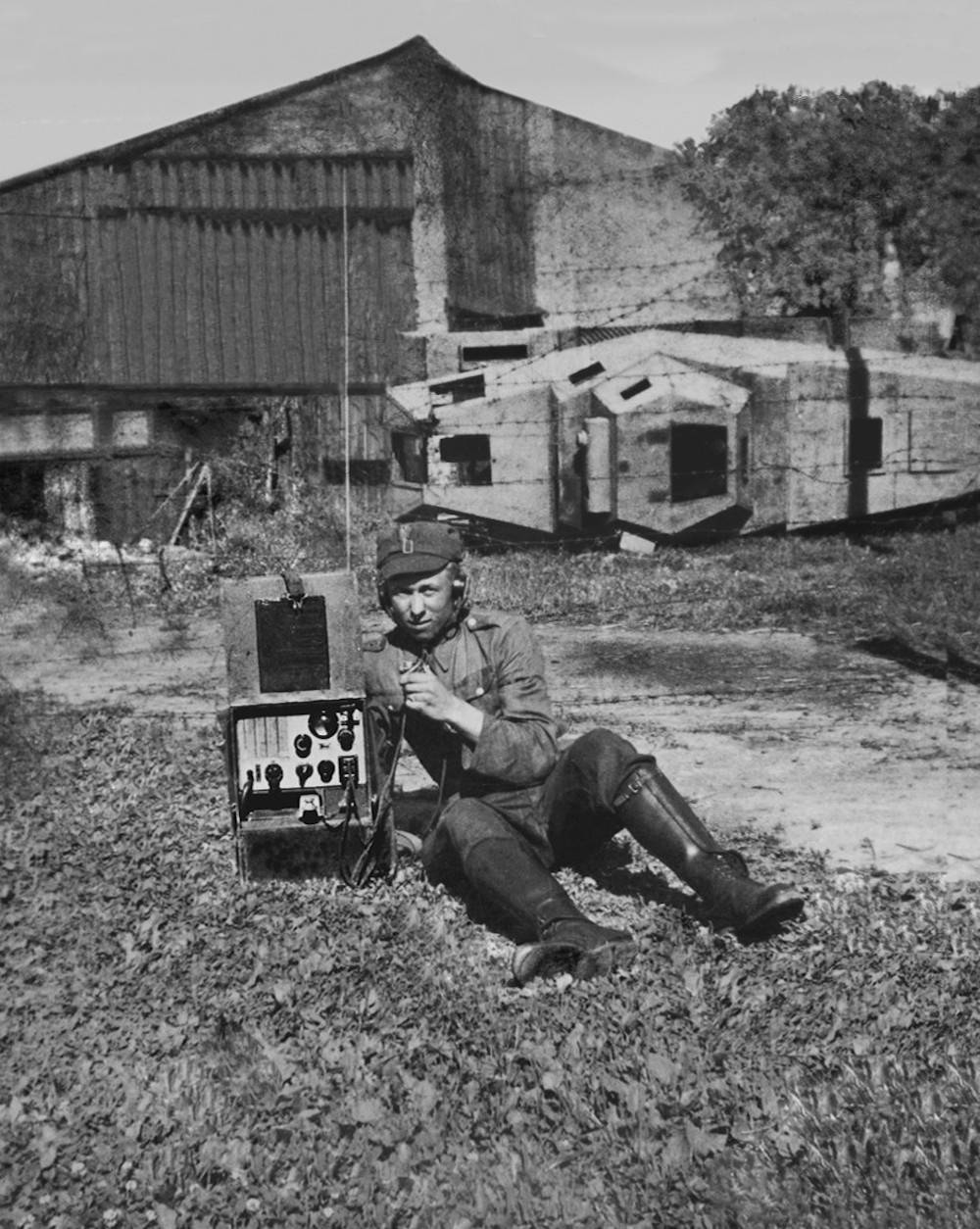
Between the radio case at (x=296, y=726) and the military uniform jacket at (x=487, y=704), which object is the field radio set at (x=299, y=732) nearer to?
the radio case at (x=296, y=726)

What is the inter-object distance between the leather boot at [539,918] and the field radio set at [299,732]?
66 cm

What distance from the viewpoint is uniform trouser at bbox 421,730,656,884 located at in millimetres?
5438

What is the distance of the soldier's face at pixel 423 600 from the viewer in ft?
19.1

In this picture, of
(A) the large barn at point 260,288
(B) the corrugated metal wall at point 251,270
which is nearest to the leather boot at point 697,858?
(A) the large barn at point 260,288

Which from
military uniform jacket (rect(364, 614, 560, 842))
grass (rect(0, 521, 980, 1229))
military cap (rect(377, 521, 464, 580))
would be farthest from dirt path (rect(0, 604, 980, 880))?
military cap (rect(377, 521, 464, 580))

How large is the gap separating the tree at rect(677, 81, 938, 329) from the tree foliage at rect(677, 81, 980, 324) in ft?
0.04

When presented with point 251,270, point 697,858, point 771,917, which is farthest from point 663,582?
point 771,917

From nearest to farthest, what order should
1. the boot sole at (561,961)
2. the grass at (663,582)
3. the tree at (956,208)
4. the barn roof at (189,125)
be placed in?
the boot sole at (561,961) → the grass at (663,582) → the barn roof at (189,125) → the tree at (956,208)

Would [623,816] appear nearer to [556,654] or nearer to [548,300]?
[556,654]

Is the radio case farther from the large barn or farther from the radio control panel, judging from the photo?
the large barn

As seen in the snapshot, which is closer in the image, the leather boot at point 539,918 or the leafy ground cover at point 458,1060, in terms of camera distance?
the leafy ground cover at point 458,1060

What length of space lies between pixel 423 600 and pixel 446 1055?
75.9 inches

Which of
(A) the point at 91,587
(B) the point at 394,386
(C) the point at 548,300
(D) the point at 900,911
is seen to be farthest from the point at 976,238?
(D) the point at 900,911

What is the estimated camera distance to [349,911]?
566 cm
